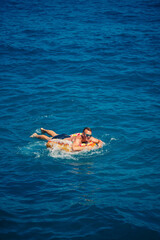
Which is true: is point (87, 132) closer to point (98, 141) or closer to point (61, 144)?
point (98, 141)

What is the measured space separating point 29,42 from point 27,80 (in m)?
7.90

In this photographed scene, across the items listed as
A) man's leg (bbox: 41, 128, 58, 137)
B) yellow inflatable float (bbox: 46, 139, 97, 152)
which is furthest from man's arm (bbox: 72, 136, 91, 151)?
man's leg (bbox: 41, 128, 58, 137)

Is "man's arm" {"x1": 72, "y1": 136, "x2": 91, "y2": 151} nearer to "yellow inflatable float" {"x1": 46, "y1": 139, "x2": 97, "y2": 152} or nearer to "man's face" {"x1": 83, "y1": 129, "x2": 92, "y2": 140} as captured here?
"yellow inflatable float" {"x1": 46, "y1": 139, "x2": 97, "y2": 152}

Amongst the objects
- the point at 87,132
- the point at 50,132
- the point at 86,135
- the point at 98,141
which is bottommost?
the point at 98,141

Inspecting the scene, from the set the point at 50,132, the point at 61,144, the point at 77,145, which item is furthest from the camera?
the point at 50,132

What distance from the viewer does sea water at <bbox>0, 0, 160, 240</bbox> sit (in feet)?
24.3

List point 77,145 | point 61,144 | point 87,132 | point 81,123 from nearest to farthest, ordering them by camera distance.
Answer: point 87,132 < point 77,145 < point 61,144 < point 81,123

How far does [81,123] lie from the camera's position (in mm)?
13781

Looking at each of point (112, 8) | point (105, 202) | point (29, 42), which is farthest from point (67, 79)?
point (112, 8)

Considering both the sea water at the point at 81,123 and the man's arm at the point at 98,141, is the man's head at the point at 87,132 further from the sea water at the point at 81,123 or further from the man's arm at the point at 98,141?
the sea water at the point at 81,123

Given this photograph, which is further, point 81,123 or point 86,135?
point 81,123

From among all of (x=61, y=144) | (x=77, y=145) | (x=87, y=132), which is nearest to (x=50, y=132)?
(x=61, y=144)

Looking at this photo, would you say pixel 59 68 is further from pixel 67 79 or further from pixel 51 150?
pixel 51 150

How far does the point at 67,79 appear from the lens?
748 inches
